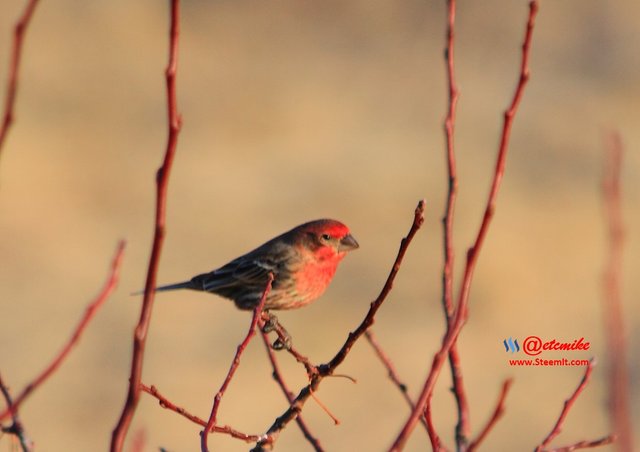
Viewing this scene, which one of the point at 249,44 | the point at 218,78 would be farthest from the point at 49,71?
the point at 249,44

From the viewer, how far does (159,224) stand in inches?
90.0

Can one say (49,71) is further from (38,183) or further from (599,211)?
(599,211)

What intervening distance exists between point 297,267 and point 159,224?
3.88m

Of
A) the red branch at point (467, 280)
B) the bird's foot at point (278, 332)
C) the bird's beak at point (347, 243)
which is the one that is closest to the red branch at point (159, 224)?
the red branch at point (467, 280)

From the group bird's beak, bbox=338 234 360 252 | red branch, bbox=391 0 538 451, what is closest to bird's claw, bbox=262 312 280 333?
bird's beak, bbox=338 234 360 252

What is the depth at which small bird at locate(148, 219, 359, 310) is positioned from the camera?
606 cm

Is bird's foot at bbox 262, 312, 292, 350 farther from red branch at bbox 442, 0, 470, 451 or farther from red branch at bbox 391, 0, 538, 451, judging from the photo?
red branch at bbox 391, 0, 538, 451

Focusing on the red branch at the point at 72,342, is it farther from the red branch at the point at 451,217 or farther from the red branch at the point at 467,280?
the red branch at the point at 451,217

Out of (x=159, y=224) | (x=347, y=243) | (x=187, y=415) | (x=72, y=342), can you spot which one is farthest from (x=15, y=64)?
(x=347, y=243)

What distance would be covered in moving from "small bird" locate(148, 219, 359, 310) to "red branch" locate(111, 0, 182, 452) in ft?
11.5

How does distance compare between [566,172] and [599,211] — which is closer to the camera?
[599,211]

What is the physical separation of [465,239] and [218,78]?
918cm

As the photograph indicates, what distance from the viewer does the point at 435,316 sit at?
15.9m

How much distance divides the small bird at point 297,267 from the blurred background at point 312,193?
5.87 m
